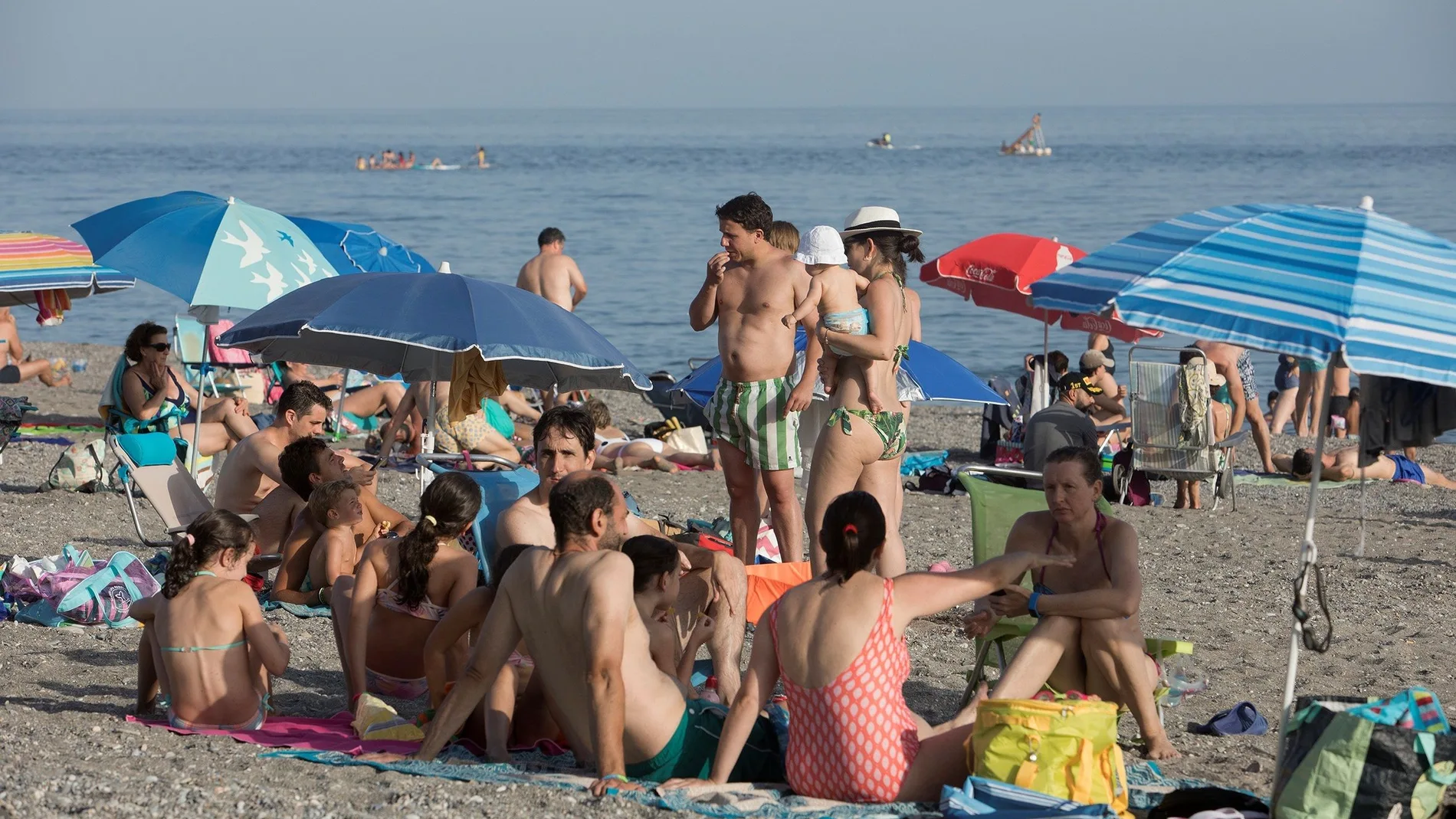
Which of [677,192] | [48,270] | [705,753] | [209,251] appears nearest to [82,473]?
[48,270]

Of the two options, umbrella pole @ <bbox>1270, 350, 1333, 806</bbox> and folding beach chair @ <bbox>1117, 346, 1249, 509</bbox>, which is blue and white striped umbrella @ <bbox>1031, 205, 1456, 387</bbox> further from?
folding beach chair @ <bbox>1117, 346, 1249, 509</bbox>

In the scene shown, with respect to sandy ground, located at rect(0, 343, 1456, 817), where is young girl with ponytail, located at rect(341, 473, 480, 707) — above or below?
above

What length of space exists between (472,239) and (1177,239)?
34512mm

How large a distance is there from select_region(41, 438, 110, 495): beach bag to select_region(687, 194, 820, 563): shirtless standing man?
15.0ft

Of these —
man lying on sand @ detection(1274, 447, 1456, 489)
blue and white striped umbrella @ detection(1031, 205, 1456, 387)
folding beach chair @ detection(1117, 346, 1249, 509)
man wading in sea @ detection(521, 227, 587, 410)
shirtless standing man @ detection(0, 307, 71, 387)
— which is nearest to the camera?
blue and white striped umbrella @ detection(1031, 205, 1456, 387)

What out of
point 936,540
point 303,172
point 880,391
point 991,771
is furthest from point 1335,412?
point 303,172

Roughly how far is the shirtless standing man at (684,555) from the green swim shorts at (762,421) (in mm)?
792

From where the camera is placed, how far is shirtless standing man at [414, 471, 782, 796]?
3646 millimetres

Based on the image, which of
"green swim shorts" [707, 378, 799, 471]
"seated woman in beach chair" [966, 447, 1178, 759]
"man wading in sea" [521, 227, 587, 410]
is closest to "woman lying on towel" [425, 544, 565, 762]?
"seated woman in beach chair" [966, 447, 1178, 759]

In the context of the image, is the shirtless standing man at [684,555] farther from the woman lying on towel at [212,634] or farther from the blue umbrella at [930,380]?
the blue umbrella at [930,380]

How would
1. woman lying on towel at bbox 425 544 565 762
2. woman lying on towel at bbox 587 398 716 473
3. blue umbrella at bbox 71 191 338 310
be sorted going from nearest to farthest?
woman lying on towel at bbox 425 544 565 762, blue umbrella at bbox 71 191 338 310, woman lying on towel at bbox 587 398 716 473

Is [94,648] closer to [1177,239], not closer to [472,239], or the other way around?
[1177,239]

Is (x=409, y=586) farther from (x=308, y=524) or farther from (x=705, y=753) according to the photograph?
(x=308, y=524)

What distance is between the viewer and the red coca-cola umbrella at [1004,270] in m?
11.6
